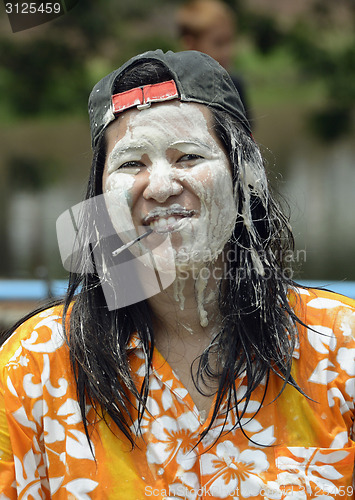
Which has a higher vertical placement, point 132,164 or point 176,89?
point 176,89

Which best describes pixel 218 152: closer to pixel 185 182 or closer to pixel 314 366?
pixel 185 182

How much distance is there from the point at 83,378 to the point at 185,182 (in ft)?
1.65

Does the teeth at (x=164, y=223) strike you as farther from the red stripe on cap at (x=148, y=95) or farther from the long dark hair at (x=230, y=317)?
the red stripe on cap at (x=148, y=95)

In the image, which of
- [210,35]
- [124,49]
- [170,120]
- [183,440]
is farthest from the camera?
[124,49]

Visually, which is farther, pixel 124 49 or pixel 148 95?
pixel 124 49

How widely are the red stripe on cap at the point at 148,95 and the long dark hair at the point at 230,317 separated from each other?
2cm

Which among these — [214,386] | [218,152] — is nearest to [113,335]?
[214,386]

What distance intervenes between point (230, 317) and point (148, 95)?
0.56 meters

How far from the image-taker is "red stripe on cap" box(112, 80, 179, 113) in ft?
5.35

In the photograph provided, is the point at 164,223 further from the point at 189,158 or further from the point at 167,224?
the point at 189,158

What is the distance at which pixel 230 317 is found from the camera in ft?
5.42

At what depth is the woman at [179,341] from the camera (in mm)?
1522

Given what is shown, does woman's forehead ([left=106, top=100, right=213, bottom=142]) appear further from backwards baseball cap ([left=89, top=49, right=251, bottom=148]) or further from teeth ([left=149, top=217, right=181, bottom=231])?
teeth ([left=149, top=217, right=181, bottom=231])

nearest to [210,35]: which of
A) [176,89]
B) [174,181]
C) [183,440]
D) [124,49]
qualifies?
[176,89]
